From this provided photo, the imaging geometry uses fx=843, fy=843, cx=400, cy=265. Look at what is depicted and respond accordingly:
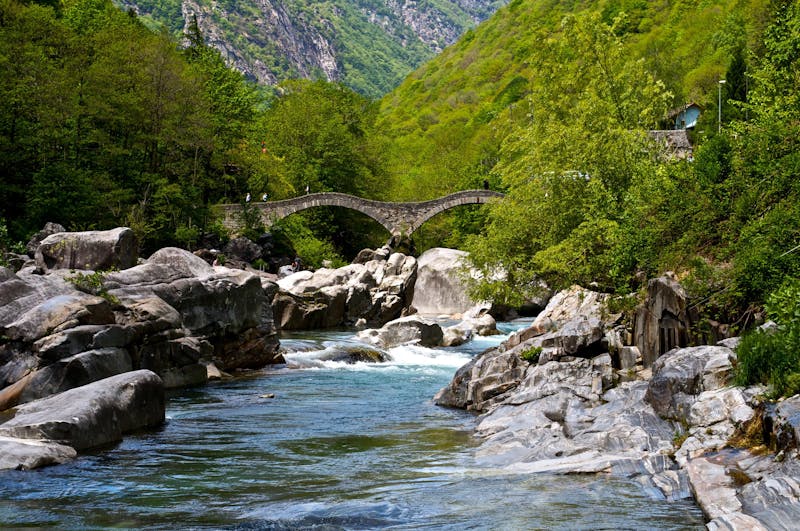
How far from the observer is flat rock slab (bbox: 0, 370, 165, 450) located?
12.8 m

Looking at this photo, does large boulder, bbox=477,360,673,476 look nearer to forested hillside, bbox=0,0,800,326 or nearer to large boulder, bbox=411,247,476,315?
forested hillside, bbox=0,0,800,326

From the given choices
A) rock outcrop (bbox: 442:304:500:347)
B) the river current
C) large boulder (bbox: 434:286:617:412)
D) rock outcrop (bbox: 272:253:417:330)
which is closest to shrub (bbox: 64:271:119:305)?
the river current

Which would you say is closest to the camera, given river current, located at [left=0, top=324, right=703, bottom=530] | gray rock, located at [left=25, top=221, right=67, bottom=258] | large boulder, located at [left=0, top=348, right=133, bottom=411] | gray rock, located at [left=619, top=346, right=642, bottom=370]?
river current, located at [left=0, top=324, right=703, bottom=530]

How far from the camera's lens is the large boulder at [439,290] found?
4756 cm

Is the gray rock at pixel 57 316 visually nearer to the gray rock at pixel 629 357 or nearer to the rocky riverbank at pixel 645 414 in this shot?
the rocky riverbank at pixel 645 414

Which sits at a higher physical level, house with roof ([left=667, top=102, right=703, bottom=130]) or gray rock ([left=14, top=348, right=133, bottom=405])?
house with roof ([left=667, top=102, right=703, bottom=130])

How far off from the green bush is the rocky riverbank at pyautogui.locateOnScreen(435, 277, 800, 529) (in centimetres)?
28

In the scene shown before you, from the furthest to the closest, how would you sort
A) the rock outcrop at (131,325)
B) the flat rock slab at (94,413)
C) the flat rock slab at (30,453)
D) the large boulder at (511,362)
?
the large boulder at (511,362)
the rock outcrop at (131,325)
the flat rock slab at (94,413)
the flat rock slab at (30,453)

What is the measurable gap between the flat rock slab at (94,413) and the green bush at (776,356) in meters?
9.81

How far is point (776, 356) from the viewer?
10930 mm

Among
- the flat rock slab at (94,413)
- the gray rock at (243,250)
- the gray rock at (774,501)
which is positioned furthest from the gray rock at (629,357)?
the gray rock at (243,250)

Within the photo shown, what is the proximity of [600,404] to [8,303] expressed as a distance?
12.5 m

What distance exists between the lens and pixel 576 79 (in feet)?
107

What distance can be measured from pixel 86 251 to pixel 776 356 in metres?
20.7
